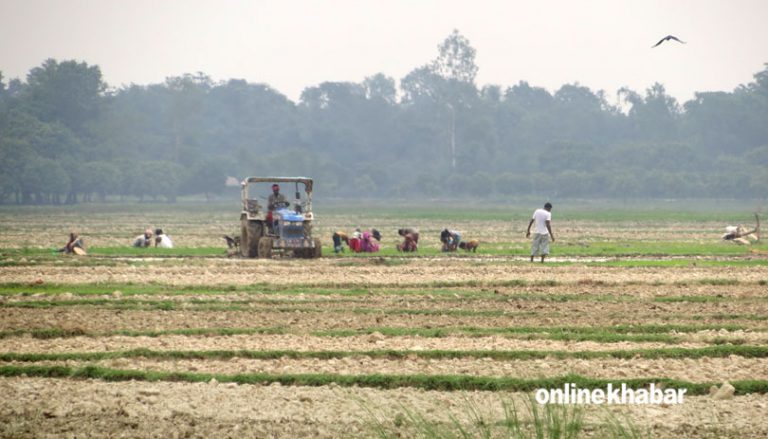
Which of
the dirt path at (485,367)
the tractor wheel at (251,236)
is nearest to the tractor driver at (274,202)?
the tractor wheel at (251,236)

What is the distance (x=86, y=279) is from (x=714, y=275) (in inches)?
510

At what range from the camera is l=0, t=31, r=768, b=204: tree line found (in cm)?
11831

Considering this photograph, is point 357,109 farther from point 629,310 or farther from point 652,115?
point 629,310

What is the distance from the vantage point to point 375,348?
1527 centimetres

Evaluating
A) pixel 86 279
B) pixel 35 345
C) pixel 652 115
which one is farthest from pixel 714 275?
pixel 652 115

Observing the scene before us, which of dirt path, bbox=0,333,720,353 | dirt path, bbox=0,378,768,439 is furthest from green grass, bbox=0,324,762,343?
dirt path, bbox=0,378,768,439

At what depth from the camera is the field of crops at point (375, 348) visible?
1159cm

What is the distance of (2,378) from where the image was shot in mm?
13688

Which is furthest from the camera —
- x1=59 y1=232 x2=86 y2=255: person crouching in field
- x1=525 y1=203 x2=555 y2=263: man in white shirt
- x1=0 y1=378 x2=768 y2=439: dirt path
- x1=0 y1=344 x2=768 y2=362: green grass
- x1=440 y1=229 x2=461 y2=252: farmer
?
x1=440 y1=229 x2=461 y2=252: farmer

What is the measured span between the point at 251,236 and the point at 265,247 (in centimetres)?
64

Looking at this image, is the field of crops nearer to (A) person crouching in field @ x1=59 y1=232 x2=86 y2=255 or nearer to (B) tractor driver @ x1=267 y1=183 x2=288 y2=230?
(B) tractor driver @ x1=267 y1=183 x2=288 y2=230
